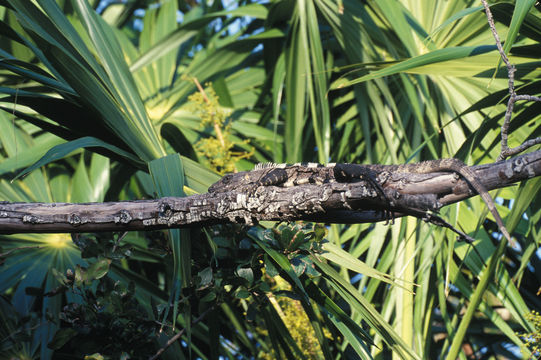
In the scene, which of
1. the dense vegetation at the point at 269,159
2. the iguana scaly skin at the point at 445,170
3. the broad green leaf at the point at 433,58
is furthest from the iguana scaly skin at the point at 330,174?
the broad green leaf at the point at 433,58

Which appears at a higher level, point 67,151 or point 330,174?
point 330,174

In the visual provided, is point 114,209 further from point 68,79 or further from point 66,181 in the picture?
point 66,181

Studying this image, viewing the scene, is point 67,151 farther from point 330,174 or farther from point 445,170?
point 445,170

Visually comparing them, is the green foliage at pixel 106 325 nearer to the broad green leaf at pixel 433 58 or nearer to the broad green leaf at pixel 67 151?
the broad green leaf at pixel 67 151

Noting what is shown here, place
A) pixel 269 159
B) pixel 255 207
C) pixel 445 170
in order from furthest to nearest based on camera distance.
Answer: pixel 269 159
pixel 255 207
pixel 445 170

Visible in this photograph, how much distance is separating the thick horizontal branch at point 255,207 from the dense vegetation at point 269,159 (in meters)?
0.14

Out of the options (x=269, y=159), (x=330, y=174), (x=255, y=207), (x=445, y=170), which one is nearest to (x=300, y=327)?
(x=330, y=174)

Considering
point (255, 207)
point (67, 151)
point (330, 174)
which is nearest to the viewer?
point (255, 207)

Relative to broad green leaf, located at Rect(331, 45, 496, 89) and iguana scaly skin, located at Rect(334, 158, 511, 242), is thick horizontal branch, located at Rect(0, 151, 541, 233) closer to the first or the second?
iguana scaly skin, located at Rect(334, 158, 511, 242)

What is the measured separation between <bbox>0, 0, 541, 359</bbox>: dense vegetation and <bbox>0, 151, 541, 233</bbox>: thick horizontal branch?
142 millimetres

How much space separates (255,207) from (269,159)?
2394 millimetres

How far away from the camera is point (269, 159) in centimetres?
418

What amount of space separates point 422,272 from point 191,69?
240cm

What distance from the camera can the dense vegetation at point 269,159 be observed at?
6.97 feet
